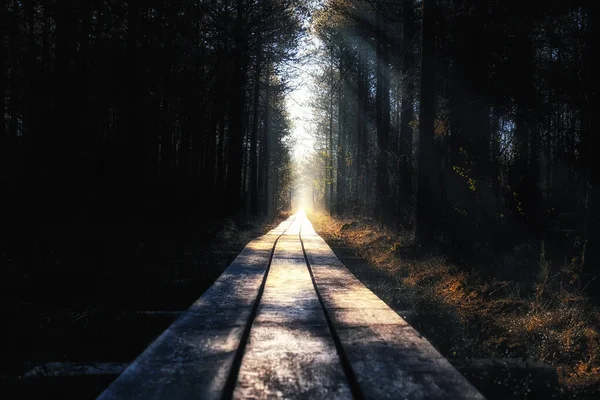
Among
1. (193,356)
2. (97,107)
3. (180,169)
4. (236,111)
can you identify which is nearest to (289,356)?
(193,356)

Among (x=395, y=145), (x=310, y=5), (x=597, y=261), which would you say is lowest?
(x=597, y=261)

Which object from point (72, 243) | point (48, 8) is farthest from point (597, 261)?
point (48, 8)

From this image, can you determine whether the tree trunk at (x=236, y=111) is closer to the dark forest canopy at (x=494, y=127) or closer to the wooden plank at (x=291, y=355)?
the dark forest canopy at (x=494, y=127)

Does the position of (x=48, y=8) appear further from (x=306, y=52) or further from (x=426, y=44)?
(x=306, y=52)

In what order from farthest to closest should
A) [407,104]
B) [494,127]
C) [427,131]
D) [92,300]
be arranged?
[407,104] → [494,127] → [427,131] → [92,300]

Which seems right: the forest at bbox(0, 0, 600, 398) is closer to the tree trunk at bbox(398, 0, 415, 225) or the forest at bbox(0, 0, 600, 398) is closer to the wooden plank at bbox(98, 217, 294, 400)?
the tree trunk at bbox(398, 0, 415, 225)

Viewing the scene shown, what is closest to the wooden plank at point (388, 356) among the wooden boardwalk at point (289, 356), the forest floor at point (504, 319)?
the wooden boardwalk at point (289, 356)

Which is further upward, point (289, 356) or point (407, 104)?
point (407, 104)

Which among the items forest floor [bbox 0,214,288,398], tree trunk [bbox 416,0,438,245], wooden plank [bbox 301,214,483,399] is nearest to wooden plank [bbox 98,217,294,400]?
forest floor [bbox 0,214,288,398]

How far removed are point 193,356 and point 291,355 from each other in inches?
23.5

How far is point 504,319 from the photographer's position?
4.91 meters

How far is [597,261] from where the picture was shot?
5781 millimetres

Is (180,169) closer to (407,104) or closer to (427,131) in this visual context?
(427,131)

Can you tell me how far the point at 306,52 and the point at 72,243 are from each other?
1800cm
